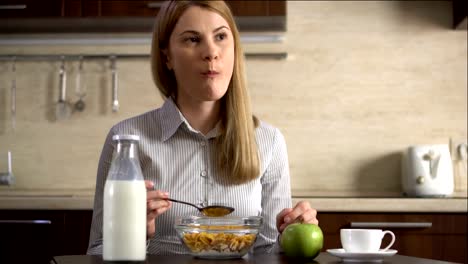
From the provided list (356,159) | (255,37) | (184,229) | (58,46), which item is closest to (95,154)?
(58,46)

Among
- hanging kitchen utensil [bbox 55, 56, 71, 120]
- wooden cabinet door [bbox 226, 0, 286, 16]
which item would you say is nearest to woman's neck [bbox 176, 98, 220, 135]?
wooden cabinet door [bbox 226, 0, 286, 16]

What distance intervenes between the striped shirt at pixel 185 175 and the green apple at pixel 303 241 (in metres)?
0.35

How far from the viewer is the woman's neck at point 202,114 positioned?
1.99m

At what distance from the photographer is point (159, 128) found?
6.46 feet

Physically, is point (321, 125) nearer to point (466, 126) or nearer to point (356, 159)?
A: point (356, 159)

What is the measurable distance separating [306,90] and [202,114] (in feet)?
4.80

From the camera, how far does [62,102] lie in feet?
11.2

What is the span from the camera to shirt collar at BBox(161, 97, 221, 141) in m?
1.94

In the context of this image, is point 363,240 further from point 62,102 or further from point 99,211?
point 62,102

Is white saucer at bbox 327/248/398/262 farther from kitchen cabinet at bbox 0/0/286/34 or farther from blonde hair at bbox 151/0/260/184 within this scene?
kitchen cabinet at bbox 0/0/286/34

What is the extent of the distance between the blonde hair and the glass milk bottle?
25.6 inches

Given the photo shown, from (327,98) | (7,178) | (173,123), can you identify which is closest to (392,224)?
(327,98)

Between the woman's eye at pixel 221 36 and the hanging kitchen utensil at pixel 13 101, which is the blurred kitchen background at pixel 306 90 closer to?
the hanging kitchen utensil at pixel 13 101

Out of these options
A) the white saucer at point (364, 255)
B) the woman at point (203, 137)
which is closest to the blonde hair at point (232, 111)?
the woman at point (203, 137)
